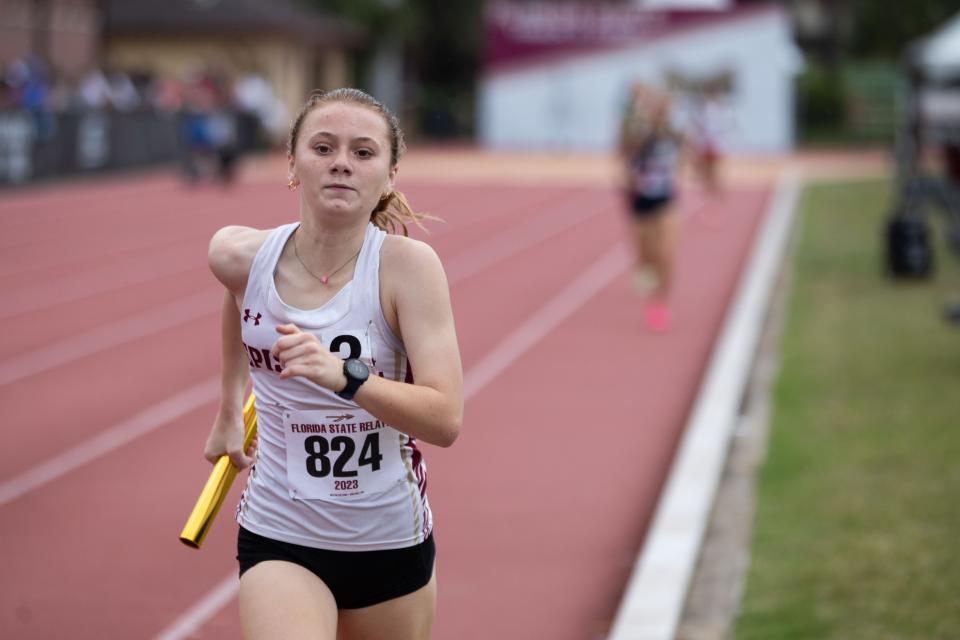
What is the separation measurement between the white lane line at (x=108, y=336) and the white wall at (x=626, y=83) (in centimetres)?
3441

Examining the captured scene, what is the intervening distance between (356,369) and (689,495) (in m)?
4.82

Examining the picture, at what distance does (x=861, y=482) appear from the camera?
7672 mm

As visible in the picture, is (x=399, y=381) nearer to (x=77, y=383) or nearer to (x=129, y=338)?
(x=77, y=383)

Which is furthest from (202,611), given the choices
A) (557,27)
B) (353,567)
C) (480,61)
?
(480,61)

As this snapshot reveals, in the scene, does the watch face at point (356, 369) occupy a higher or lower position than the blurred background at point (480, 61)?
higher

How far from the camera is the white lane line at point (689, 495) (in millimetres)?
5688

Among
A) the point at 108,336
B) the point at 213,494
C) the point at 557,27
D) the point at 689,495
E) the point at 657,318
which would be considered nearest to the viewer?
the point at 213,494

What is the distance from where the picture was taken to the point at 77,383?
11.0m

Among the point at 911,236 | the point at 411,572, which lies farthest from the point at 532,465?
the point at 911,236

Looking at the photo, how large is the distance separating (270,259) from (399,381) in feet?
1.33

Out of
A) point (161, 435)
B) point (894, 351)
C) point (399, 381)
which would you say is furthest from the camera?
point (894, 351)

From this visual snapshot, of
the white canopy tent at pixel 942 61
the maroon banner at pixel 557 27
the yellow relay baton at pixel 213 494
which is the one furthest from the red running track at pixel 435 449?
the maroon banner at pixel 557 27

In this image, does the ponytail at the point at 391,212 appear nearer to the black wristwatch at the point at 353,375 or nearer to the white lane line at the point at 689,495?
the black wristwatch at the point at 353,375

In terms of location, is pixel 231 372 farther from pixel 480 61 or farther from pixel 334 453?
pixel 480 61
